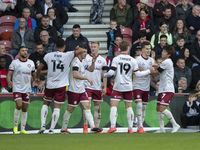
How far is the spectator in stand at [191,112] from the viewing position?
592 inches

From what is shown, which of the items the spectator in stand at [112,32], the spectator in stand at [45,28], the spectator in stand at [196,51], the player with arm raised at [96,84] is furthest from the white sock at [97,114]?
the spectator in stand at [196,51]

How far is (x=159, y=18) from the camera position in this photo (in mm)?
19094

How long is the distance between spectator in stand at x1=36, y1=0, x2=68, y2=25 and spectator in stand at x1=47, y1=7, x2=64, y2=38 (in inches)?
6.5

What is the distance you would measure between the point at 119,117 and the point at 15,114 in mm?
3391

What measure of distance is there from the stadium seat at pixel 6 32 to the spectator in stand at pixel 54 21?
157 cm

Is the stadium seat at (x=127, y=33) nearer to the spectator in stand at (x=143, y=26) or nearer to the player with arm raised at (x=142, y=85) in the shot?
the spectator in stand at (x=143, y=26)

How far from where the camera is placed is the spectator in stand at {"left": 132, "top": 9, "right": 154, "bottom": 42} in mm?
18234

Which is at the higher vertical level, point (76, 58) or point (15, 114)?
point (76, 58)

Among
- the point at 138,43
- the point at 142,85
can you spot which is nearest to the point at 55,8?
the point at 138,43

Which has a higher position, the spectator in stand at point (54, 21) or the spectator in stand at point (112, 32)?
the spectator in stand at point (54, 21)

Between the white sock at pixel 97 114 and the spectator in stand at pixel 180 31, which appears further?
the spectator in stand at pixel 180 31

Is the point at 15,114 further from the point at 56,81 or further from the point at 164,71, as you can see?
the point at 164,71

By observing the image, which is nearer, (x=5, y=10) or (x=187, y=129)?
(x=187, y=129)

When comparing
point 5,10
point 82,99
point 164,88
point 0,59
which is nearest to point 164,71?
point 164,88
